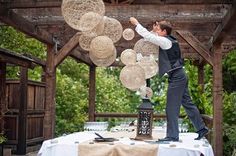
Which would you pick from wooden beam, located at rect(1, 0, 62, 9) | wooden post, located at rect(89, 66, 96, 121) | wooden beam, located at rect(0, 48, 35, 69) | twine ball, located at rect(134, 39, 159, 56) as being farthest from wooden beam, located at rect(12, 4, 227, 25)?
wooden post, located at rect(89, 66, 96, 121)

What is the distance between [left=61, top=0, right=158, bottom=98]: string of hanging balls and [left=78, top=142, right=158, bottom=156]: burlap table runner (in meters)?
0.63

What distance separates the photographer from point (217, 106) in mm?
5863

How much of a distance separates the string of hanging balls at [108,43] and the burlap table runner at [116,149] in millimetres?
626

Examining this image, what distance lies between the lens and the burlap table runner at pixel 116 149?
2428 millimetres

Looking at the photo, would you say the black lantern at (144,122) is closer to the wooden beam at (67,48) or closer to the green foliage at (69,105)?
the wooden beam at (67,48)

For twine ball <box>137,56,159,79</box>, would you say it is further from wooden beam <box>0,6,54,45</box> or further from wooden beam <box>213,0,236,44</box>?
wooden beam <box>0,6,54,45</box>

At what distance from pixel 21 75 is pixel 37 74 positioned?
3.14 m

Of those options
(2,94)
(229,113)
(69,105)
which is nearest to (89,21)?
(229,113)

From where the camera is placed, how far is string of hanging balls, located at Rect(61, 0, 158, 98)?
2.96m

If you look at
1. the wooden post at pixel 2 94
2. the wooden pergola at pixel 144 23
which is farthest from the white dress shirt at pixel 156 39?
the wooden post at pixel 2 94

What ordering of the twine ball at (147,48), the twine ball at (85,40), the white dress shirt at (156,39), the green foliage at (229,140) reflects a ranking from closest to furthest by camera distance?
the white dress shirt at (156,39), the twine ball at (147,48), the twine ball at (85,40), the green foliage at (229,140)

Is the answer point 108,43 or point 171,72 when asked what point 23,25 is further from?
point 171,72

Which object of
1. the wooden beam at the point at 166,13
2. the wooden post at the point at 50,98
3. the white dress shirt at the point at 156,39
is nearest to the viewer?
the white dress shirt at the point at 156,39

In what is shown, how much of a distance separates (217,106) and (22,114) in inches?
171
